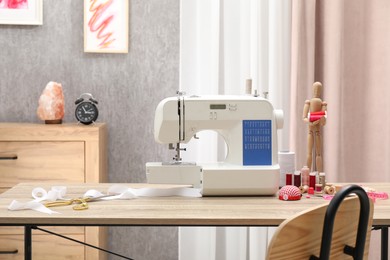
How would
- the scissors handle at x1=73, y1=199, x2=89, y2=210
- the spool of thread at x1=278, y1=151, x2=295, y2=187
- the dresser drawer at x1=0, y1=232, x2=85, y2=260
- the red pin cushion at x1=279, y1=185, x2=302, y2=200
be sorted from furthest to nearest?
the dresser drawer at x1=0, y1=232, x2=85, y2=260 → the spool of thread at x1=278, y1=151, x2=295, y2=187 → the red pin cushion at x1=279, y1=185, x2=302, y2=200 → the scissors handle at x1=73, y1=199, x2=89, y2=210

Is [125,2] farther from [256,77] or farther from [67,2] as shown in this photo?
[256,77]

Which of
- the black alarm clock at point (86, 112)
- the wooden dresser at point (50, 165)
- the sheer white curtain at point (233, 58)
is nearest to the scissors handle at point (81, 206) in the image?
the wooden dresser at point (50, 165)

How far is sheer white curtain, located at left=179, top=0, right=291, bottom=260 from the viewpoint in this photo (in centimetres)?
395

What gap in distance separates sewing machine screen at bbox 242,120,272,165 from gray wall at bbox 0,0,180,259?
60.9 inches

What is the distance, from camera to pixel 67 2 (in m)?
4.00

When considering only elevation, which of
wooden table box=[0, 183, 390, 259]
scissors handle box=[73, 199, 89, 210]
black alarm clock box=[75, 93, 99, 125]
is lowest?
wooden table box=[0, 183, 390, 259]

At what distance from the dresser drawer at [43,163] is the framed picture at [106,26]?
753 mm

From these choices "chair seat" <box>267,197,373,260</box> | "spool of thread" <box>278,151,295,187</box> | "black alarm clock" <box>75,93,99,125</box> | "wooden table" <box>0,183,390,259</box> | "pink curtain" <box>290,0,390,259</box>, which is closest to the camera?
"chair seat" <box>267,197,373,260</box>

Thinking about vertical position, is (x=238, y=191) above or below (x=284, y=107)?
below

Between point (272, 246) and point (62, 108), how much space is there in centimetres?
241

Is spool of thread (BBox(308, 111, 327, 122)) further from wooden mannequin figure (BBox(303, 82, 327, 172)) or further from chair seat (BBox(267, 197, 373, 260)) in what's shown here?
chair seat (BBox(267, 197, 373, 260))

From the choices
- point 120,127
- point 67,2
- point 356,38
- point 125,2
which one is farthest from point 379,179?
point 67,2

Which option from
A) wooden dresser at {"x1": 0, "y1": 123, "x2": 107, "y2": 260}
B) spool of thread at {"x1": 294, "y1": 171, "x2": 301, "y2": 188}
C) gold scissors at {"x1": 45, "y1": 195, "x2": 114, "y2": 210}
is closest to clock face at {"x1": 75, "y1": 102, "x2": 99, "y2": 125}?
wooden dresser at {"x1": 0, "y1": 123, "x2": 107, "y2": 260}

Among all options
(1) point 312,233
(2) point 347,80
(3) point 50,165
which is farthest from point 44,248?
(1) point 312,233
